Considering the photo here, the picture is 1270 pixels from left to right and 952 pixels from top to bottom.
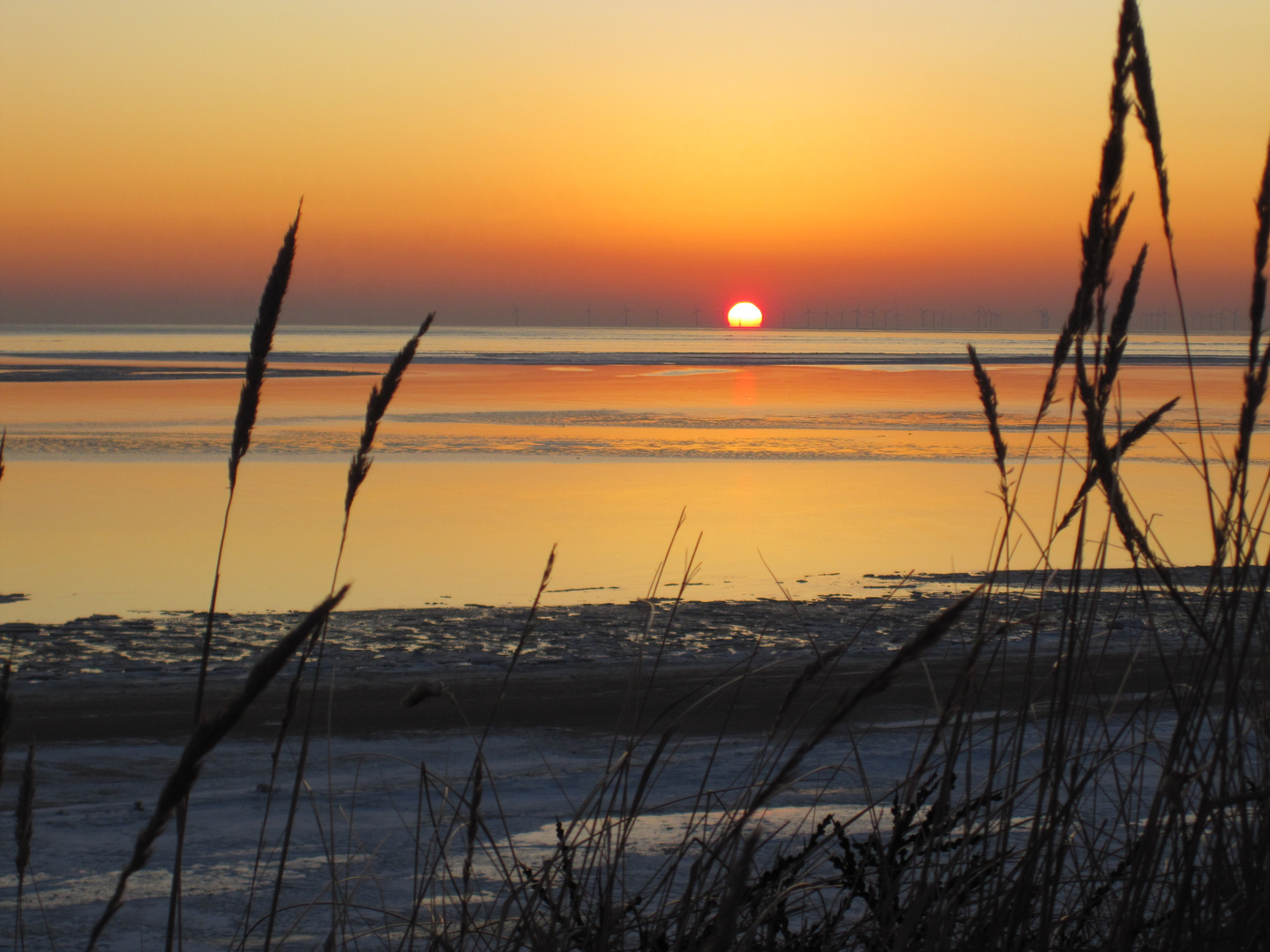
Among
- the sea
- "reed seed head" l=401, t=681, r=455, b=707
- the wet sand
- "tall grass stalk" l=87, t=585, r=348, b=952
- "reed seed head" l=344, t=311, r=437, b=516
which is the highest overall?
"reed seed head" l=344, t=311, r=437, b=516

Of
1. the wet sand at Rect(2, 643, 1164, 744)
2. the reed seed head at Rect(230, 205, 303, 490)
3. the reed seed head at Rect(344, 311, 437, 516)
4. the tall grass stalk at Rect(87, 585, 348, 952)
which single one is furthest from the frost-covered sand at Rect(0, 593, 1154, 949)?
the tall grass stalk at Rect(87, 585, 348, 952)

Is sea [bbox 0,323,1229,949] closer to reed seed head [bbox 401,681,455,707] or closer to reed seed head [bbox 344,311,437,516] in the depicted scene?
reed seed head [bbox 401,681,455,707]

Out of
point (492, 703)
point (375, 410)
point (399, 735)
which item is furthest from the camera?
point (492, 703)

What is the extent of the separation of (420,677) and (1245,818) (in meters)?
5.54

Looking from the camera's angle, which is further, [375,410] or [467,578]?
[467,578]

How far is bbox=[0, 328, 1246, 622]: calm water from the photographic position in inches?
370

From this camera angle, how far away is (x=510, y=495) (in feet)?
43.9

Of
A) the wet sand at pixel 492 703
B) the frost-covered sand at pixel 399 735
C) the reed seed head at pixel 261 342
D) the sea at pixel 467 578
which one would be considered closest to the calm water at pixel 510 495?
the sea at pixel 467 578

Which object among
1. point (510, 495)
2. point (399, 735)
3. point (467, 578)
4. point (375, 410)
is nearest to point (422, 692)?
point (375, 410)

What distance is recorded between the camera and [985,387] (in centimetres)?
181

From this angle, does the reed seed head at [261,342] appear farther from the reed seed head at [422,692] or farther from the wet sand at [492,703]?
the wet sand at [492,703]

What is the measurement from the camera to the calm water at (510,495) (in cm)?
941

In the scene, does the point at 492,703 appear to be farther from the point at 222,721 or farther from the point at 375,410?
the point at 222,721

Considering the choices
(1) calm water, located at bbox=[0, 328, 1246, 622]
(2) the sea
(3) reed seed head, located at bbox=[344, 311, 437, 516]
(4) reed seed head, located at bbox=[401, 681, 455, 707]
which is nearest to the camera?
(3) reed seed head, located at bbox=[344, 311, 437, 516]
